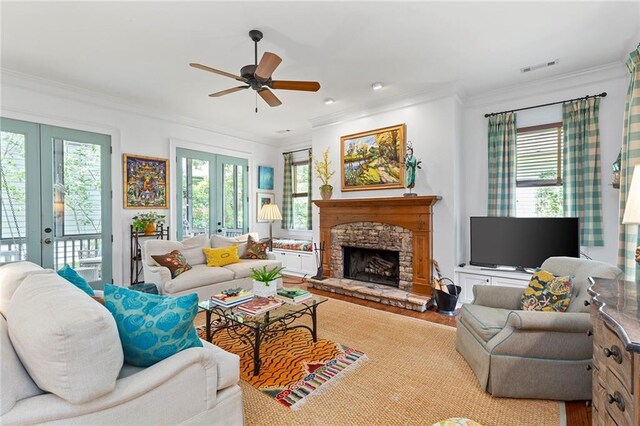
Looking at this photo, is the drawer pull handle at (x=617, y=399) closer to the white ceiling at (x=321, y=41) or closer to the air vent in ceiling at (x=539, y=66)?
the white ceiling at (x=321, y=41)

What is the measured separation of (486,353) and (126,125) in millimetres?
5528

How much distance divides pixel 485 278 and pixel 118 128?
227 inches

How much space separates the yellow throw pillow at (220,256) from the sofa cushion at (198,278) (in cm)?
11

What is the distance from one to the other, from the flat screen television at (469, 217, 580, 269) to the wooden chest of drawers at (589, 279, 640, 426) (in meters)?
2.09

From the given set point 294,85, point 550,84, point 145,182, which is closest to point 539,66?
point 550,84

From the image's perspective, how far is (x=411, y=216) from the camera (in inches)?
171

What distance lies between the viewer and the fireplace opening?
15.6 ft

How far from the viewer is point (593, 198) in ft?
11.7

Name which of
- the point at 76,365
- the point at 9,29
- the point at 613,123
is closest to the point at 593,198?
the point at 613,123

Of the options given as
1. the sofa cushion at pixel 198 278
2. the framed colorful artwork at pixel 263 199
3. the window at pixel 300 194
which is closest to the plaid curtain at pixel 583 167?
the window at pixel 300 194

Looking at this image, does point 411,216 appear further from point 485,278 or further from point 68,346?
point 68,346

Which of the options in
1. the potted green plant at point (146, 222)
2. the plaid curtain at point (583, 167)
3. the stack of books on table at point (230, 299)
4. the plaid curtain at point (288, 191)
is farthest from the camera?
the plaid curtain at point (288, 191)

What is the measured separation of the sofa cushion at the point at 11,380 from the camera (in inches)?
43.3

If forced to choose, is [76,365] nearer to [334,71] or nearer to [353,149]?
[334,71]
